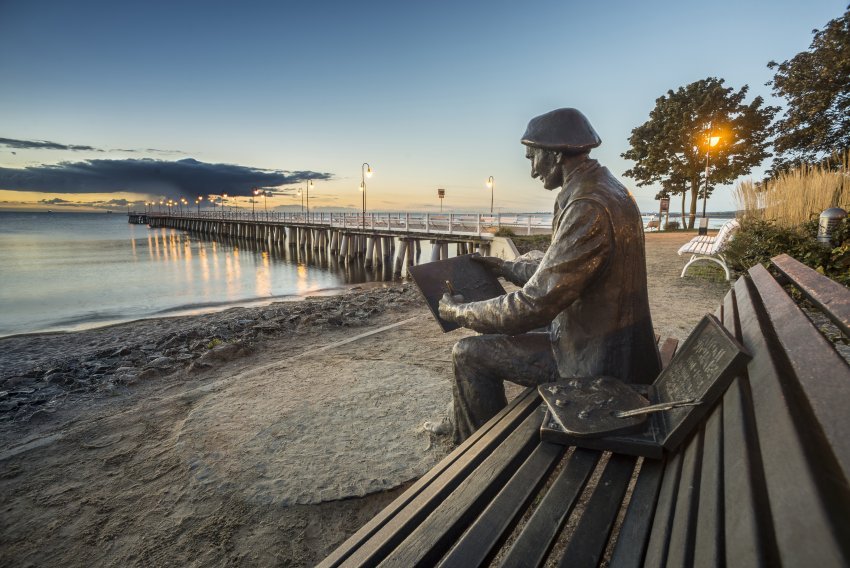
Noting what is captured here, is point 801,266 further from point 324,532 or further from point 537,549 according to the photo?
point 324,532

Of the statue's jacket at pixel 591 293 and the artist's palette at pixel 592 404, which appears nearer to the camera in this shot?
the artist's palette at pixel 592 404

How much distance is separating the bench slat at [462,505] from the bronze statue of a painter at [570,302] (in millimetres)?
451

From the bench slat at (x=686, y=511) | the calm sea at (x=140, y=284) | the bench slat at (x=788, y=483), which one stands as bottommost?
the calm sea at (x=140, y=284)

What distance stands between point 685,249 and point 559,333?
28.1ft

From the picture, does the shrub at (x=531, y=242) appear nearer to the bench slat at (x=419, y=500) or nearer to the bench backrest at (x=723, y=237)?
the bench backrest at (x=723, y=237)

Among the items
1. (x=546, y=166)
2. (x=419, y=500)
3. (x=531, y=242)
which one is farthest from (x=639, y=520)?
(x=531, y=242)

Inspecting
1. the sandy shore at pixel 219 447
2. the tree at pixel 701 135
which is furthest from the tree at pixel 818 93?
the sandy shore at pixel 219 447

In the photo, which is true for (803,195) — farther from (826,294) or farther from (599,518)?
(599,518)

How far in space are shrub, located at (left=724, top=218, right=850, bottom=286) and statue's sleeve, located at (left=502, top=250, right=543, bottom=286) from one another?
297 centimetres

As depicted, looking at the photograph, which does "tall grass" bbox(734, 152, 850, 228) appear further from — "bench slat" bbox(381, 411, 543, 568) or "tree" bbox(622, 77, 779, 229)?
"tree" bbox(622, 77, 779, 229)

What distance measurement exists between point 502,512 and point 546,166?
1.53 metres

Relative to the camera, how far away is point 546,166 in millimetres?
2088

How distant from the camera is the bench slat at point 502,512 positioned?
3.70 feet

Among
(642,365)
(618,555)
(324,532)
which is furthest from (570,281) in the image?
(324,532)
